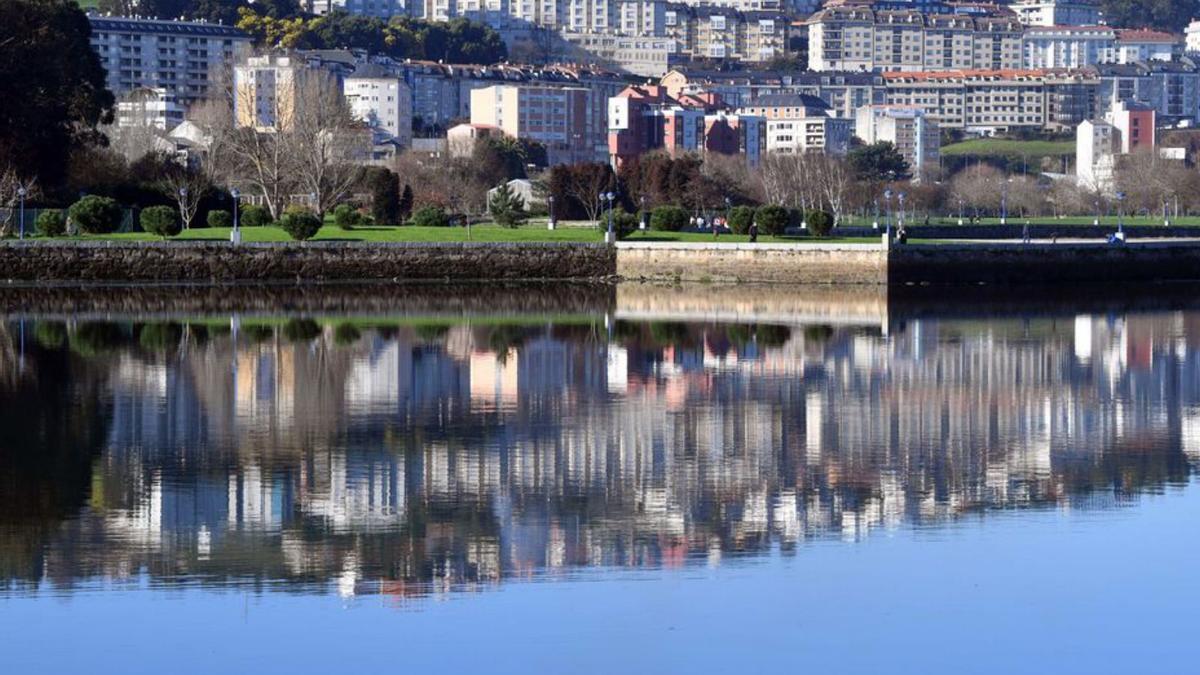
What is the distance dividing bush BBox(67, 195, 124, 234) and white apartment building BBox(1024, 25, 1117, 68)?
156132mm

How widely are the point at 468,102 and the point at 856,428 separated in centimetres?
12264

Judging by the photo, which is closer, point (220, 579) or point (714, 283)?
point (220, 579)

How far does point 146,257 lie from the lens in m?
40.1

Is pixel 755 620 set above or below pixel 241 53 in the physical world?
below

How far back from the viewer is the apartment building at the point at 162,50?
417 ft

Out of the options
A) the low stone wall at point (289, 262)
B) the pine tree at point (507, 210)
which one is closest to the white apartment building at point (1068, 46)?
the pine tree at point (507, 210)

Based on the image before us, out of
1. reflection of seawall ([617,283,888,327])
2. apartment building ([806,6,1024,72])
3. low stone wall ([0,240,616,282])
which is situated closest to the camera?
reflection of seawall ([617,283,888,327])

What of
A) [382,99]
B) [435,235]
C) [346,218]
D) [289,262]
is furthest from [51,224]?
[382,99]

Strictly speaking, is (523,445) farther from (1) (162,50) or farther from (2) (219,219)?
(1) (162,50)

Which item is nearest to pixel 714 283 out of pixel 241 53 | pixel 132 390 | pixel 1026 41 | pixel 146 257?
pixel 146 257

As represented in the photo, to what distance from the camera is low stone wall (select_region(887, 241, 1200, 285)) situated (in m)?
42.6

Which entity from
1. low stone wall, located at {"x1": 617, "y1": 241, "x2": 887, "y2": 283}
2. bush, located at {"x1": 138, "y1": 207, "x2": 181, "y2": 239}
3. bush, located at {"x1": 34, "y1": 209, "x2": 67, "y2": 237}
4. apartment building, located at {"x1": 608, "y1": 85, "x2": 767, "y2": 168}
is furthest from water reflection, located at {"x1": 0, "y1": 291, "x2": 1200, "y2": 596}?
apartment building, located at {"x1": 608, "y1": 85, "x2": 767, "y2": 168}

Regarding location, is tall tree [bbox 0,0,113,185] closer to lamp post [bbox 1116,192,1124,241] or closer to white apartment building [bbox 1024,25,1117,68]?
lamp post [bbox 1116,192,1124,241]

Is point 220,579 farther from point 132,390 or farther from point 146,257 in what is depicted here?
point 146,257
